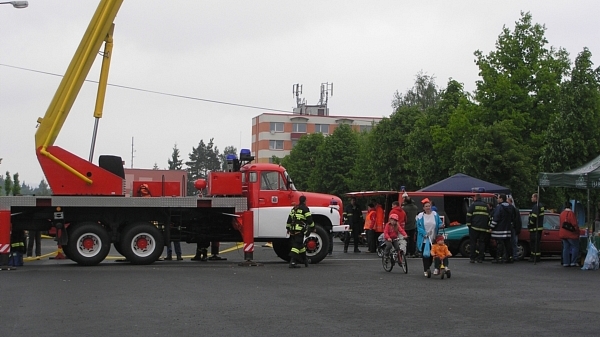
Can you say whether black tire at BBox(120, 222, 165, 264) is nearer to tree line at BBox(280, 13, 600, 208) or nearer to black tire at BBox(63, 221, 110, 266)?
black tire at BBox(63, 221, 110, 266)

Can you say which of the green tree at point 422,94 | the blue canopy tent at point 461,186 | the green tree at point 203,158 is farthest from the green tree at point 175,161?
the blue canopy tent at point 461,186

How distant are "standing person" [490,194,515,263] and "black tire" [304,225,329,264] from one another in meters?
4.91

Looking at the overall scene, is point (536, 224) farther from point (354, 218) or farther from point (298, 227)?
point (298, 227)

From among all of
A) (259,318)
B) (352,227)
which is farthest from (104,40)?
(259,318)

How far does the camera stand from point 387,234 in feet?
63.8

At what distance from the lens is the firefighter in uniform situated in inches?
838

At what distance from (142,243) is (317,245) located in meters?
4.61

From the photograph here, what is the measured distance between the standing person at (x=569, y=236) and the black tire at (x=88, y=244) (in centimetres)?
1176

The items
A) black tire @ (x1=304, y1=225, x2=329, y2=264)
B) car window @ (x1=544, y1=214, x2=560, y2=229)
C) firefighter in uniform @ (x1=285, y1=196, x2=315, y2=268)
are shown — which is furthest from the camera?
car window @ (x1=544, y1=214, x2=560, y2=229)

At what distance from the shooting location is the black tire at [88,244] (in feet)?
70.3

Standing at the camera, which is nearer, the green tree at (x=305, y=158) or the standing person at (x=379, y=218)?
the standing person at (x=379, y=218)

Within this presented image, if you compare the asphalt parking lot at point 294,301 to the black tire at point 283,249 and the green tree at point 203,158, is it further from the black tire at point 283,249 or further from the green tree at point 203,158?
the green tree at point 203,158

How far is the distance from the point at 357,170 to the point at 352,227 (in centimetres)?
4030

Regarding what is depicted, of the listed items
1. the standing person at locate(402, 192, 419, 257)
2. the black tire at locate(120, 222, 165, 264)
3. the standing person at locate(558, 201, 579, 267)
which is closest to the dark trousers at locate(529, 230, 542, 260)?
the standing person at locate(558, 201, 579, 267)
